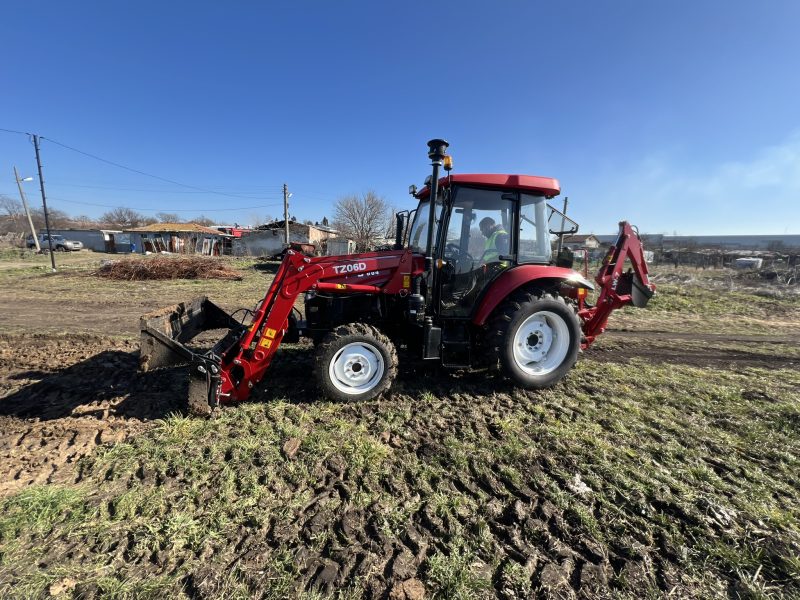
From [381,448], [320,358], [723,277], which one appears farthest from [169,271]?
[723,277]

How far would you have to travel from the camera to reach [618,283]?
506 cm

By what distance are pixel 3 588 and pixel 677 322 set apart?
11.1 meters

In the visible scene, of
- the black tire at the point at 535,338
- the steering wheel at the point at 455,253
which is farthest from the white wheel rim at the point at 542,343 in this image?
the steering wheel at the point at 455,253

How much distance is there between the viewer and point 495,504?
8.33 feet

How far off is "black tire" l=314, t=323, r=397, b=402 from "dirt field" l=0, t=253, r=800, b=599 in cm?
17

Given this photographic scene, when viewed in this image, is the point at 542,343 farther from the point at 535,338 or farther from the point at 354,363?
the point at 354,363

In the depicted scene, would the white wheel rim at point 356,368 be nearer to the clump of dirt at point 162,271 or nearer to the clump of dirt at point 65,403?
the clump of dirt at point 65,403

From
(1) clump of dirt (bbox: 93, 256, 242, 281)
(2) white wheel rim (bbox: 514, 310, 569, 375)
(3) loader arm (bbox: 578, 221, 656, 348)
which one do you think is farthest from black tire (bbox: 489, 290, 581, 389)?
(1) clump of dirt (bbox: 93, 256, 242, 281)

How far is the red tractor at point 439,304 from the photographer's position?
12.6 ft

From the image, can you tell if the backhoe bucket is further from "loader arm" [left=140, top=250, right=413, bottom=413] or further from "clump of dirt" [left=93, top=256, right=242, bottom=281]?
"clump of dirt" [left=93, top=256, right=242, bottom=281]

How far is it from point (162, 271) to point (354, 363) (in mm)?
15021

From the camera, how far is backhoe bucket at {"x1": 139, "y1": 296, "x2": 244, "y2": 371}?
3.44 meters

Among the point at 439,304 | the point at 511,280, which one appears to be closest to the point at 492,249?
the point at 511,280

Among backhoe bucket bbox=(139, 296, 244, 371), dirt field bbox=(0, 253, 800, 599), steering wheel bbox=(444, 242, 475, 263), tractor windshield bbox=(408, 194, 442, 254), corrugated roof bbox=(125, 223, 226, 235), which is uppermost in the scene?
corrugated roof bbox=(125, 223, 226, 235)
